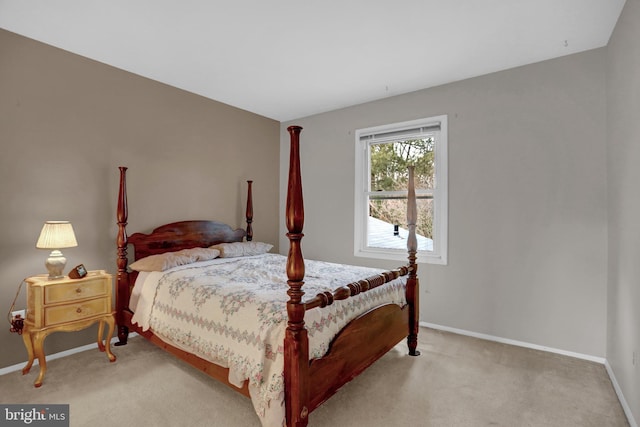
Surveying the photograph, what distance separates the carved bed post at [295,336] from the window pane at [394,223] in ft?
7.84

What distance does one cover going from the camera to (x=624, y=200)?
2266mm

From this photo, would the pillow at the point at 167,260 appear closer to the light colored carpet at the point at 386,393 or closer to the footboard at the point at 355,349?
the light colored carpet at the point at 386,393

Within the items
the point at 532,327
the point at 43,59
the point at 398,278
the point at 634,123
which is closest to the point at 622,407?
the point at 532,327

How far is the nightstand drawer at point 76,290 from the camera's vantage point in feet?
8.01

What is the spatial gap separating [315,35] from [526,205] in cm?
245

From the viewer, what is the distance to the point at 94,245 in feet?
10.1

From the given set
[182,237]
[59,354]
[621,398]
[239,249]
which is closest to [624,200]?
[621,398]

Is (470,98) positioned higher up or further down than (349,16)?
further down

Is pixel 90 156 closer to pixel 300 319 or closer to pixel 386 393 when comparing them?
pixel 300 319

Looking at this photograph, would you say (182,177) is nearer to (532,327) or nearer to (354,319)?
(354,319)

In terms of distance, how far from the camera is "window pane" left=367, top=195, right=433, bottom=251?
377cm

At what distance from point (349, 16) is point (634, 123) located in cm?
199

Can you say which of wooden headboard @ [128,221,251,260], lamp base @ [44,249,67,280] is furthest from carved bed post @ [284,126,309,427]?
wooden headboard @ [128,221,251,260]

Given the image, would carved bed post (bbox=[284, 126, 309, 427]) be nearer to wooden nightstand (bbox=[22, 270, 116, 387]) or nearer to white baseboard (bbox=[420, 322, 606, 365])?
wooden nightstand (bbox=[22, 270, 116, 387])
